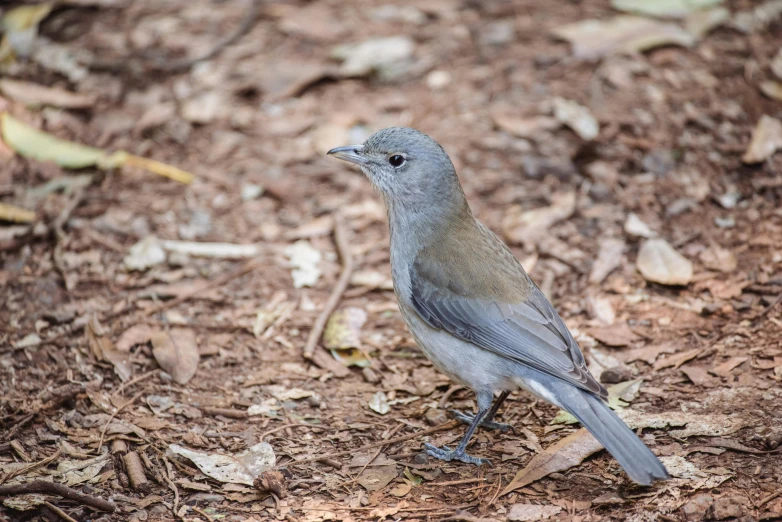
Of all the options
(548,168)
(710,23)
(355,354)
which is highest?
(710,23)

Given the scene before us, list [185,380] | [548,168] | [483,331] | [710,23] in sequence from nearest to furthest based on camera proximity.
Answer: [483,331] → [185,380] → [548,168] → [710,23]

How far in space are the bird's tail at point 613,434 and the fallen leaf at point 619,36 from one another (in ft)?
17.0

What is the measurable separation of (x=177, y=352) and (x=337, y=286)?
1503mm

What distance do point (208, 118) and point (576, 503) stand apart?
5.74 metres

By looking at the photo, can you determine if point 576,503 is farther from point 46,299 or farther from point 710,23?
point 710,23

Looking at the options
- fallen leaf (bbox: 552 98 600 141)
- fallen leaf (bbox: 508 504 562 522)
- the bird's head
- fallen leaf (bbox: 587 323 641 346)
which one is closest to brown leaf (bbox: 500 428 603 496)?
fallen leaf (bbox: 508 504 562 522)

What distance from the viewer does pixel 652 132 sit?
8211mm

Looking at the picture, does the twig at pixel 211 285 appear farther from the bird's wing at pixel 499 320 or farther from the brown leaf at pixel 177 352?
the bird's wing at pixel 499 320

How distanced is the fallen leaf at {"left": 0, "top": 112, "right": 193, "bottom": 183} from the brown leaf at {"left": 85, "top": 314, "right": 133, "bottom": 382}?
2233 mm

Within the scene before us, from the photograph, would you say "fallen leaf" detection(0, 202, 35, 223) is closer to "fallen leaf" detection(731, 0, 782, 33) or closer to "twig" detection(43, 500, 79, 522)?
"twig" detection(43, 500, 79, 522)

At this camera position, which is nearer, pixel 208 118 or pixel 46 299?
pixel 46 299

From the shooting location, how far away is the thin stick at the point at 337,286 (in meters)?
6.38

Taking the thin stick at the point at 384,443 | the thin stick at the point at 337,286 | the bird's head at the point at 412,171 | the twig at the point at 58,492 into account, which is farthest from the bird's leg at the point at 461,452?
the twig at the point at 58,492

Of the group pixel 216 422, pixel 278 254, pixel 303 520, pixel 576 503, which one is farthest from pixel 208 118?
pixel 576 503
